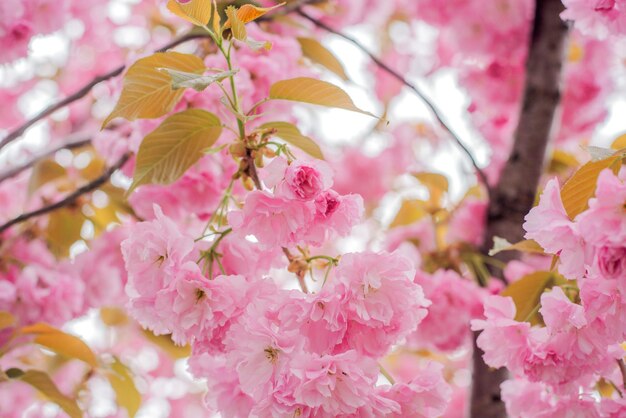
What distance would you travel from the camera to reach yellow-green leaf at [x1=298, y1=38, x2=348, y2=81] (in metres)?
1.34

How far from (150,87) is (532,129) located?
1040mm

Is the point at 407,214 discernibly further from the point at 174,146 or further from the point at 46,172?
the point at 174,146

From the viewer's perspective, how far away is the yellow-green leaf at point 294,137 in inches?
38.1

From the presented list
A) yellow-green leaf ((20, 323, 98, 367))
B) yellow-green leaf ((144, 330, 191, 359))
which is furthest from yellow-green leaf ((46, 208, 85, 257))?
yellow-green leaf ((20, 323, 98, 367))

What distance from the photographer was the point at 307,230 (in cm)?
83

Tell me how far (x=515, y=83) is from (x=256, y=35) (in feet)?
3.55

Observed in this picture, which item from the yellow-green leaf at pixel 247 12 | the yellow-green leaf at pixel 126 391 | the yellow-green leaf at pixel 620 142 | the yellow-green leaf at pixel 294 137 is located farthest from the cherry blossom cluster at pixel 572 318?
the yellow-green leaf at pixel 126 391

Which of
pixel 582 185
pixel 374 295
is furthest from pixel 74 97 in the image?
pixel 582 185

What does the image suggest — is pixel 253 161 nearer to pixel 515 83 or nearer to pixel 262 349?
pixel 262 349

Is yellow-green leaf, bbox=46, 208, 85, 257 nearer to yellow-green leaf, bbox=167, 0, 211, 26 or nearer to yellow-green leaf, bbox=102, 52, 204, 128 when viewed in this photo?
yellow-green leaf, bbox=102, 52, 204, 128

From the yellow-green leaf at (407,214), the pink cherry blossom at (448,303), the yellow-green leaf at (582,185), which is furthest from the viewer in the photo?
the yellow-green leaf at (407,214)

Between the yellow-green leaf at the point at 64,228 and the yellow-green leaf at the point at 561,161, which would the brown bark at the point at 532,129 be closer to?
the yellow-green leaf at the point at 561,161

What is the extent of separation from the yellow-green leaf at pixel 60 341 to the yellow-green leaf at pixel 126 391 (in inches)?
9.2

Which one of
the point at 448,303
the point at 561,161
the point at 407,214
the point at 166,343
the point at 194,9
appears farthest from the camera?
the point at 407,214
